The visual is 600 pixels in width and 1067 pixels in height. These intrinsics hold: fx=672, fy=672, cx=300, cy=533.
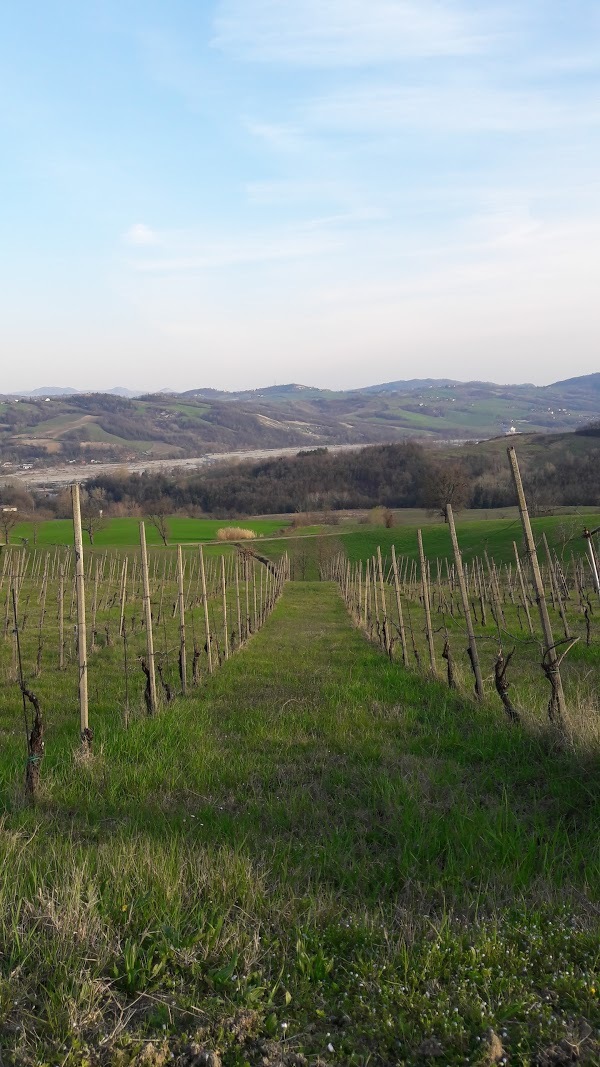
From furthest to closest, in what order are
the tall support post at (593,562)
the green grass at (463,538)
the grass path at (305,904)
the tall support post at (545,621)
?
the green grass at (463,538), the tall support post at (593,562), the tall support post at (545,621), the grass path at (305,904)

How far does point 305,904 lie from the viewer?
3494 millimetres

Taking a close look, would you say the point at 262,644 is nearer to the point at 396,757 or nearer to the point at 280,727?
the point at 280,727

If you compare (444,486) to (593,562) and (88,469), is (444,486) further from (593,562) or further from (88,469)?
(88,469)

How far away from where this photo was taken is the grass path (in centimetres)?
265

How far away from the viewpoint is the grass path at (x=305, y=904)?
2.65m

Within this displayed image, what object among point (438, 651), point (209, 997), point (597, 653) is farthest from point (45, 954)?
point (438, 651)

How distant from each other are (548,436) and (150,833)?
85.0 metres

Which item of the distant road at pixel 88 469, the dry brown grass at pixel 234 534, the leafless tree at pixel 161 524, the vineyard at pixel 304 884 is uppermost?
the distant road at pixel 88 469

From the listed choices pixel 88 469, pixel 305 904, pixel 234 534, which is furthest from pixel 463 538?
pixel 88 469

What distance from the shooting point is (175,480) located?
91.9 metres

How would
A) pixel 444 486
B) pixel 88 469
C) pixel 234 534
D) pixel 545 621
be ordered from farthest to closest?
pixel 88 469, pixel 444 486, pixel 234 534, pixel 545 621

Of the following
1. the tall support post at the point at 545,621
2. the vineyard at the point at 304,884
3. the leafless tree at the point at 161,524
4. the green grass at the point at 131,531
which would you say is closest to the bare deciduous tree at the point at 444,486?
the green grass at the point at 131,531

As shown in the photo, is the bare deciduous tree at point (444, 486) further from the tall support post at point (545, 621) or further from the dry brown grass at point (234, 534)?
the tall support post at point (545, 621)

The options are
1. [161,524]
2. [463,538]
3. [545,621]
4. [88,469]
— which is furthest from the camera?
[88,469]
